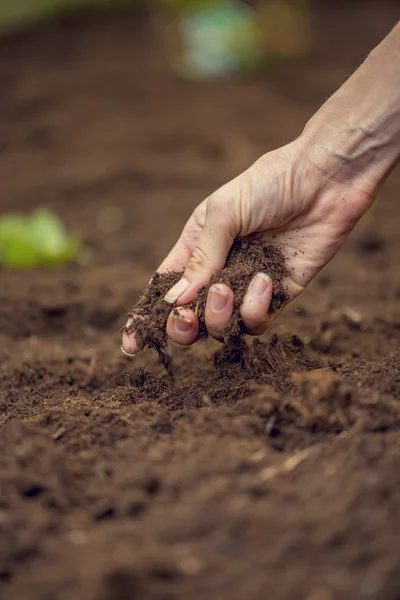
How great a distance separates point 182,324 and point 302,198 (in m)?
0.51

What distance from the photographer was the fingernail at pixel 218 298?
1.89 m

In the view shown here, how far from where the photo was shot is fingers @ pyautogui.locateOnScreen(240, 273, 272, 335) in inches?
75.7

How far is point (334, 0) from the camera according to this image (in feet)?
28.4

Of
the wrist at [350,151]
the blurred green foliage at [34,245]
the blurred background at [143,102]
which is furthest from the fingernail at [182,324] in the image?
the blurred green foliage at [34,245]

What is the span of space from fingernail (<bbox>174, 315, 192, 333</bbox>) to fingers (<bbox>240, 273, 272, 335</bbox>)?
6.1 inches

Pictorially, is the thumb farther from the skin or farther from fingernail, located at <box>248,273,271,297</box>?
fingernail, located at <box>248,273,271,297</box>

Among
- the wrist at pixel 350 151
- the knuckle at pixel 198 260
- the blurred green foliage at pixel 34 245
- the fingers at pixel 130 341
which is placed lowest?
the blurred green foliage at pixel 34 245

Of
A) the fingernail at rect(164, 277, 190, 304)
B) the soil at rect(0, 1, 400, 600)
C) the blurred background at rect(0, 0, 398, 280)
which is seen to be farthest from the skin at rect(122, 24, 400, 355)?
the blurred background at rect(0, 0, 398, 280)

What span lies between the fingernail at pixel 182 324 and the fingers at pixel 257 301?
0.16 meters

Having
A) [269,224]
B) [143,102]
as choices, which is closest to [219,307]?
[269,224]

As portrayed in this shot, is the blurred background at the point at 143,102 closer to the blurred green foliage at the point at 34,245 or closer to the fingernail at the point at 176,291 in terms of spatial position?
the blurred green foliage at the point at 34,245

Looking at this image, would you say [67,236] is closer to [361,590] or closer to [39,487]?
[39,487]

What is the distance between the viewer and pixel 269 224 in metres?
2.03

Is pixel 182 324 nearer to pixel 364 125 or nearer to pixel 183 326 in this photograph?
pixel 183 326
